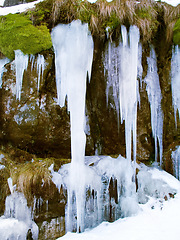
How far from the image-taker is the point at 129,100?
3.74 meters

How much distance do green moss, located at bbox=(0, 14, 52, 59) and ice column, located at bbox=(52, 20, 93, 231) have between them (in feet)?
0.65

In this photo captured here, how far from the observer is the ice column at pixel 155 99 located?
13.9 feet

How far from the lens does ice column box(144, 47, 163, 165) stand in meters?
4.25

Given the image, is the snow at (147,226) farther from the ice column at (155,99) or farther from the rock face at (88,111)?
the ice column at (155,99)

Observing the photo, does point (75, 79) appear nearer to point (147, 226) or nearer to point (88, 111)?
point (88, 111)

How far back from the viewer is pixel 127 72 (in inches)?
151

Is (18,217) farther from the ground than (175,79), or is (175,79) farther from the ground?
(175,79)

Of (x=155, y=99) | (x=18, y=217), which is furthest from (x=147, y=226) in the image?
(x=155, y=99)

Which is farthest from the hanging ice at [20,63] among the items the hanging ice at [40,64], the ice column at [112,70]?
the ice column at [112,70]

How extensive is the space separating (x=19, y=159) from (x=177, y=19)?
3.88m

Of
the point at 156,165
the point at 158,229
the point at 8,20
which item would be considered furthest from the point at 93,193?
the point at 8,20

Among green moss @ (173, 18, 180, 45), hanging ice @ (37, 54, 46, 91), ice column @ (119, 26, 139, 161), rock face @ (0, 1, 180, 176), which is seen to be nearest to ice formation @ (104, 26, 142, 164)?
ice column @ (119, 26, 139, 161)

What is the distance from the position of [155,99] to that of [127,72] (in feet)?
3.04

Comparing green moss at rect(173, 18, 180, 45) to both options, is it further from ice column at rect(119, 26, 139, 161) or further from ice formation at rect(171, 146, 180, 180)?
ice formation at rect(171, 146, 180, 180)
